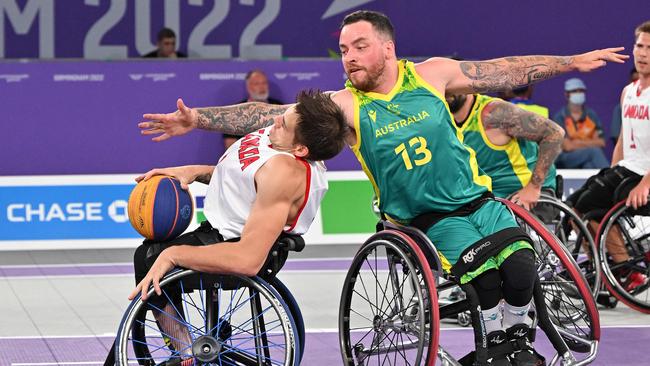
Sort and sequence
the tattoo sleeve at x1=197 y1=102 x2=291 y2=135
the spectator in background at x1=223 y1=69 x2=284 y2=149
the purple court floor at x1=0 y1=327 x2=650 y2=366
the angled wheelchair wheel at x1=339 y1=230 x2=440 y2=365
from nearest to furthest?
the angled wheelchair wheel at x1=339 y1=230 x2=440 y2=365
the tattoo sleeve at x1=197 y1=102 x2=291 y2=135
the purple court floor at x1=0 y1=327 x2=650 y2=366
the spectator in background at x1=223 y1=69 x2=284 y2=149

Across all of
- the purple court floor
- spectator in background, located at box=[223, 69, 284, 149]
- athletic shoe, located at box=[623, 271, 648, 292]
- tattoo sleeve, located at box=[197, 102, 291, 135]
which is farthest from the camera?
spectator in background, located at box=[223, 69, 284, 149]

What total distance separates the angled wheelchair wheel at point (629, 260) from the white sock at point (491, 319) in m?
2.56

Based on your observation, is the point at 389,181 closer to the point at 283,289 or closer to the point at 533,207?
the point at 283,289

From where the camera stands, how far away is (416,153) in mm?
5121

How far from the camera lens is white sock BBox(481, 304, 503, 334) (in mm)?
5020

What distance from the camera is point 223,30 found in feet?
46.3

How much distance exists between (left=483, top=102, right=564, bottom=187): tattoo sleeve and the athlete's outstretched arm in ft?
5.67

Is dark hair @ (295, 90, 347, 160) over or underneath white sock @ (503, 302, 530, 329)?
over

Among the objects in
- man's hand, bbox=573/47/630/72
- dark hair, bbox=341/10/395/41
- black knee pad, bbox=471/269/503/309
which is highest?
dark hair, bbox=341/10/395/41

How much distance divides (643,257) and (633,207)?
41 cm

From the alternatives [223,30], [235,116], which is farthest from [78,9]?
[235,116]

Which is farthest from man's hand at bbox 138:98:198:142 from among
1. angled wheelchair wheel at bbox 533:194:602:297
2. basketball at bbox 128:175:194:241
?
angled wheelchair wheel at bbox 533:194:602:297

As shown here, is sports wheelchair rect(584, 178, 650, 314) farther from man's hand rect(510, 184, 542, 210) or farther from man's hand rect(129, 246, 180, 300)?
man's hand rect(129, 246, 180, 300)

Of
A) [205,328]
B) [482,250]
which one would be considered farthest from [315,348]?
[482,250]
